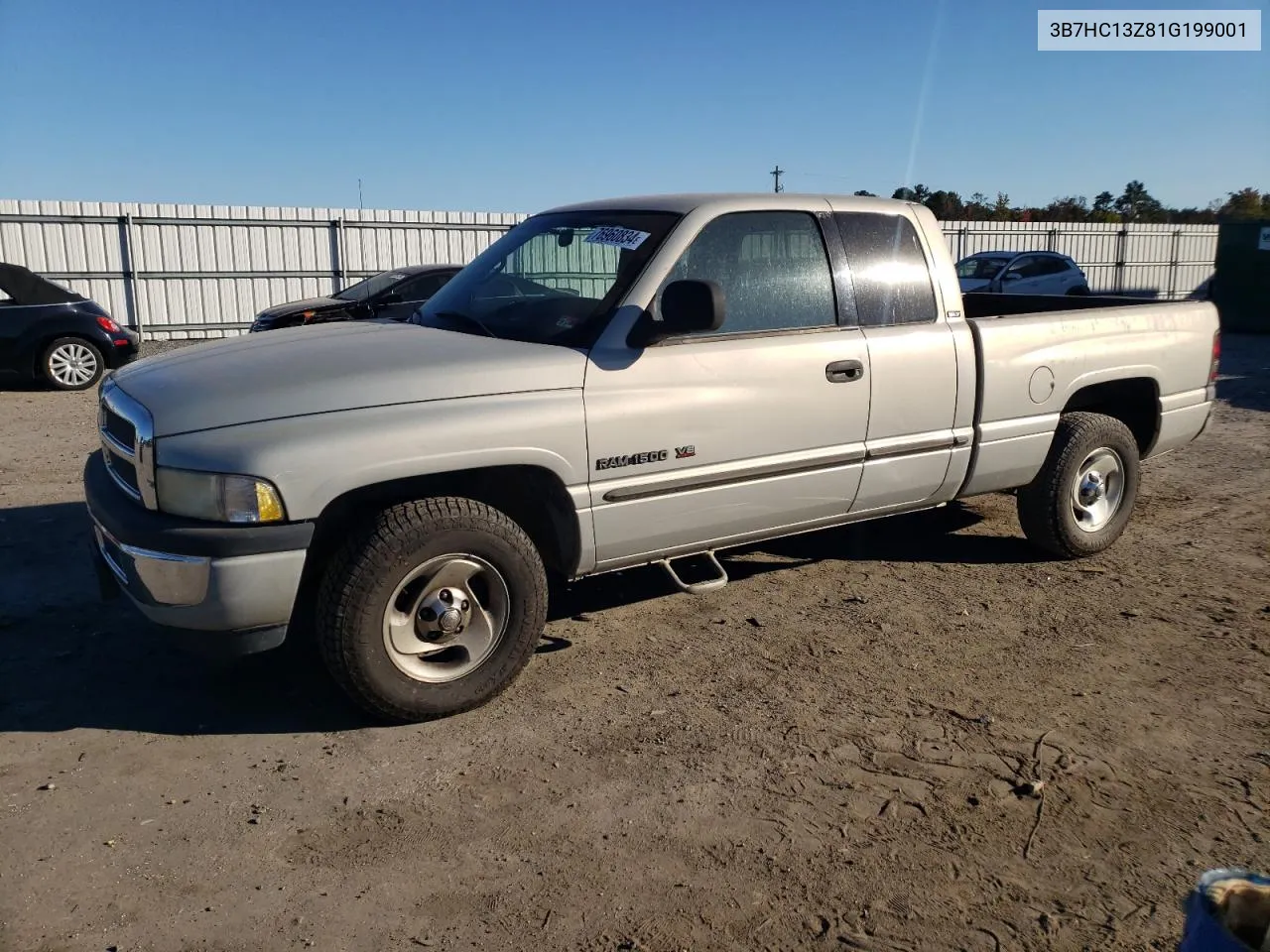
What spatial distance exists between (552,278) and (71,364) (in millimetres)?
9629

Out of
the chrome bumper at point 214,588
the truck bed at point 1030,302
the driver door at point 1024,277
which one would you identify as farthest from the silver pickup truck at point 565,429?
the driver door at point 1024,277

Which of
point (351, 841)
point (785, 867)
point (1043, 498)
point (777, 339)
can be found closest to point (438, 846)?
point (351, 841)

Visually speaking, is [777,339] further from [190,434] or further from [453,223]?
[453,223]

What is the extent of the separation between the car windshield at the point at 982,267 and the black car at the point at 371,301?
12114 millimetres

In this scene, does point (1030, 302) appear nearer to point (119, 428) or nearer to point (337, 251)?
point (119, 428)

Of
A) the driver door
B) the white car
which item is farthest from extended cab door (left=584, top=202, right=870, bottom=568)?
the driver door

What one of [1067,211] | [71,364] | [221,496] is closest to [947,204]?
[1067,211]

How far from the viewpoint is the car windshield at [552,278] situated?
4.38 metres

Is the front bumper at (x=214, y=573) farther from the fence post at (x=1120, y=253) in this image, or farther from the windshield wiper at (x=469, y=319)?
the fence post at (x=1120, y=253)

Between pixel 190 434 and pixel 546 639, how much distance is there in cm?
187

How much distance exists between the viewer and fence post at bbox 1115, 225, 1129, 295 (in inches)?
1129

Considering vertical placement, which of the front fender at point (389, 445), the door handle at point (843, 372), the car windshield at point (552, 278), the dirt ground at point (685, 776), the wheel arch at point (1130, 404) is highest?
the car windshield at point (552, 278)

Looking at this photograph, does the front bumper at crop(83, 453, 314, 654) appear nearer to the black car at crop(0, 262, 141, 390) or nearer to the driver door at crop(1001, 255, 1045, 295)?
the black car at crop(0, 262, 141, 390)

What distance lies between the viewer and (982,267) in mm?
21641
